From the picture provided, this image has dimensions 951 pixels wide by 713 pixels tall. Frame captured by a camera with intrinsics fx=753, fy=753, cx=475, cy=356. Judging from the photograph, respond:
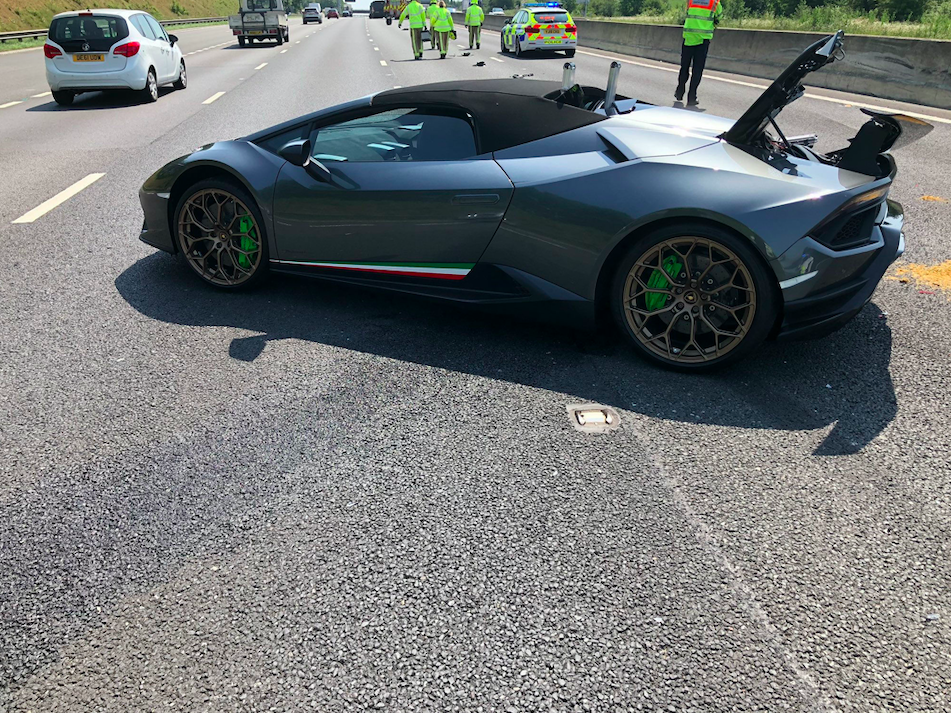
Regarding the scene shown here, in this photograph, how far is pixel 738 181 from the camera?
359cm

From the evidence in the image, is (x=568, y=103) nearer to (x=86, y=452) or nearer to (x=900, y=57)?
(x=86, y=452)

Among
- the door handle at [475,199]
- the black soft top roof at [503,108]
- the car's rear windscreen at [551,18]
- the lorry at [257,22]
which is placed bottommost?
the lorry at [257,22]

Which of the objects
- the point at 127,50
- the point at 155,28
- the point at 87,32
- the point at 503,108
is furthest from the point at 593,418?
the point at 155,28

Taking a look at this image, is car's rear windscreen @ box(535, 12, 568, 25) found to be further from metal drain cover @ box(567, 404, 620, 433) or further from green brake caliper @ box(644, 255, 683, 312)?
metal drain cover @ box(567, 404, 620, 433)

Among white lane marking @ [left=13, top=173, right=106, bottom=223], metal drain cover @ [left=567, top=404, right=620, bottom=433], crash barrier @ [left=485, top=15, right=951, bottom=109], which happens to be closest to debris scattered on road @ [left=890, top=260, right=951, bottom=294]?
metal drain cover @ [left=567, top=404, right=620, bottom=433]

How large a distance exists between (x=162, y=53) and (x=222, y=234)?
44.3ft

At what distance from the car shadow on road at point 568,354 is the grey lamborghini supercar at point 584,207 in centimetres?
23

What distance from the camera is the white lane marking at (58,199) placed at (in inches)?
278

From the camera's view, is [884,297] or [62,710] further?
[884,297]

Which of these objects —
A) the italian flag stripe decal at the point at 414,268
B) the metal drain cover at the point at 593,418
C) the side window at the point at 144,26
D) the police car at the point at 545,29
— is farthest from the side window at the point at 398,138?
the police car at the point at 545,29

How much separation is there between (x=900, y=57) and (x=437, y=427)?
15.2 metres

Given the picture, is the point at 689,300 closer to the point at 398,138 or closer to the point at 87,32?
the point at 398,138

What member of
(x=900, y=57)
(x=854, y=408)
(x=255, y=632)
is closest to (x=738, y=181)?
(x=854, y=408)

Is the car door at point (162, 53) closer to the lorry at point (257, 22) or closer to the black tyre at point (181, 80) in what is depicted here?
the black tyre at point (181, 80)
